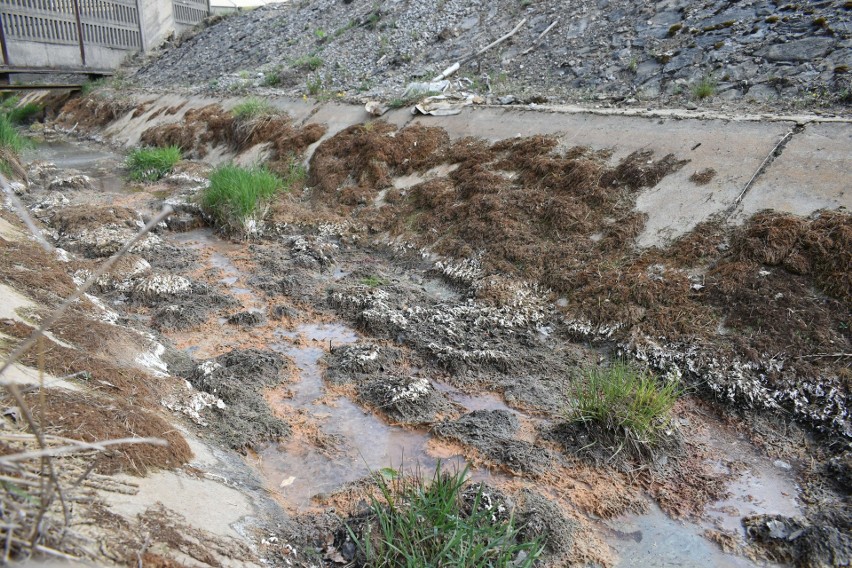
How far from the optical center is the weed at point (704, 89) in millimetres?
8305

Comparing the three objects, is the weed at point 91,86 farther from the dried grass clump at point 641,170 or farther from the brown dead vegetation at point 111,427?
the brown dead vegetation at point 111,427

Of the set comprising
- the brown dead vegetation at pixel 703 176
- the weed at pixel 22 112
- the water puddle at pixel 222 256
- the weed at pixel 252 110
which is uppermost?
the brown dead vegetation at pixel 703 176

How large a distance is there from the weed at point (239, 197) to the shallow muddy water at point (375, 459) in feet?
9.79

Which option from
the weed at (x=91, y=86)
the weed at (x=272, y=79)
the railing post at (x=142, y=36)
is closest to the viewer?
the weed at (x=272, y=79)

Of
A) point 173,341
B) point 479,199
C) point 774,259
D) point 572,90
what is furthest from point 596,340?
point 572,90

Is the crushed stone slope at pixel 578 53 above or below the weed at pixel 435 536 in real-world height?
above

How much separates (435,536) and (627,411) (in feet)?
5.82

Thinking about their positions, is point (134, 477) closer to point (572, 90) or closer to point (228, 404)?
point (228, 404)

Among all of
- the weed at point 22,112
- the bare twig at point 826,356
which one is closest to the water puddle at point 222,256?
the bare twig at point 826,356

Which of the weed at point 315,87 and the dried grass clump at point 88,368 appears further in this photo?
the weed at point 315,87

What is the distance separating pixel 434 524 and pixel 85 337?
9.27 feet

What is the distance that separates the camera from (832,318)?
4.57 meters

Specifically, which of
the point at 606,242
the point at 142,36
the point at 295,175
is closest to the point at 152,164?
the point at 295,175

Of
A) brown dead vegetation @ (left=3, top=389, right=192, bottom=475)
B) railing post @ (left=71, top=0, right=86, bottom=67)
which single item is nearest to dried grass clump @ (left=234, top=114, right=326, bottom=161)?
brown dead vegetation @ (left=3, top=389, right=192, bottom=475)
